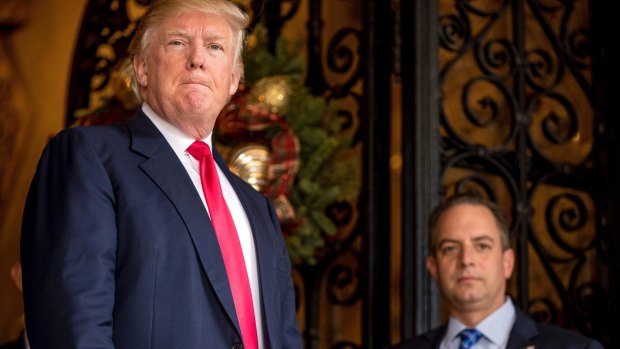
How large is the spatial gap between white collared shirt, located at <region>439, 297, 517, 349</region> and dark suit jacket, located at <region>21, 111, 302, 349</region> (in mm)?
1130

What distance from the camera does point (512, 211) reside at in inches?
132

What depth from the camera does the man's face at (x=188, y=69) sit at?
1.55 metres

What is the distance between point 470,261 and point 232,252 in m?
1.20

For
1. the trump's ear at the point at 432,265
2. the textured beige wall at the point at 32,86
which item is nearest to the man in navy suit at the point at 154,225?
the trump's ear at the point at 432,265

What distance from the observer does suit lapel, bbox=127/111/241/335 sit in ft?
4.83

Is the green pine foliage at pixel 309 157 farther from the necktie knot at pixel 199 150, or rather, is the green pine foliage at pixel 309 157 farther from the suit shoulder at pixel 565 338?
the necktie knot at pixel 199 150

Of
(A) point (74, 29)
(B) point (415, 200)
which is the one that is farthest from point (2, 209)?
(B) point (415, 200)

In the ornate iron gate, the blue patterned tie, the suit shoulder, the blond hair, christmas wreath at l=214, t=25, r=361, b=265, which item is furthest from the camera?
the ornate iron gate

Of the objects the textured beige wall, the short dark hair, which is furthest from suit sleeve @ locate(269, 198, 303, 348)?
the textured beige wall

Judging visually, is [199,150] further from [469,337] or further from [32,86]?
[32,86]

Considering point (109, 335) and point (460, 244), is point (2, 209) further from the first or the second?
point (109, 335)

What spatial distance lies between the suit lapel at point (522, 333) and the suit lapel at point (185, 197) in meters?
1.21

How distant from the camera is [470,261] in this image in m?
2.61

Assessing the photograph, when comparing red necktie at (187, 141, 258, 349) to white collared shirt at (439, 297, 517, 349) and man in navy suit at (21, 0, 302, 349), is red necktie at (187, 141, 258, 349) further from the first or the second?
white collared shirt at (439, 297, 517, 349)
